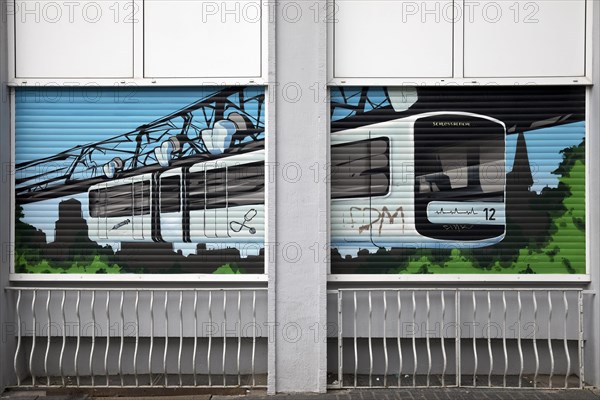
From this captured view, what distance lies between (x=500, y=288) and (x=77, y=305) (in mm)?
5017

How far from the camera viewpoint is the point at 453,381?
6.75m

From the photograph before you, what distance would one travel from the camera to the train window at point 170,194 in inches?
273

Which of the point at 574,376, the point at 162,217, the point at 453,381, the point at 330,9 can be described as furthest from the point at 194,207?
the point at 574,376

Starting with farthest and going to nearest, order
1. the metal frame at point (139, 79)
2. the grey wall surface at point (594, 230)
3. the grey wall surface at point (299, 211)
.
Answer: the metal frame at point (139, 79) < the grey wall surface at point (594, 230) < the grey wall surface at point (299, 211)

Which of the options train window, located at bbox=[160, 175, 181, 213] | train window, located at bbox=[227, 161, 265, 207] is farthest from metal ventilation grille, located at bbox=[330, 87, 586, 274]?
train window, located at bbox=[160, 175, 181, 213]

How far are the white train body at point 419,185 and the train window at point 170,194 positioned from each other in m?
1.90

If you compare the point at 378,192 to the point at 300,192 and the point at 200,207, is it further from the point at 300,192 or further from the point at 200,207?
the point at 200,207

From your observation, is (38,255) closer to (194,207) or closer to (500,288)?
(194,207)

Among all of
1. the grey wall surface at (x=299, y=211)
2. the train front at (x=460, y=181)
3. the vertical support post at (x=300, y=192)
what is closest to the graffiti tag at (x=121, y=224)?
the grey wall surface at (x=299, y=211)

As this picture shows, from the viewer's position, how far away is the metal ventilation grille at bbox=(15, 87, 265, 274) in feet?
22.7

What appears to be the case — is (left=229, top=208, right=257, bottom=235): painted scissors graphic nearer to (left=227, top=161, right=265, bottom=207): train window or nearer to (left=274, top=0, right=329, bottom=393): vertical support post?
(left=227, top=161, right=265, bottom=207): train window

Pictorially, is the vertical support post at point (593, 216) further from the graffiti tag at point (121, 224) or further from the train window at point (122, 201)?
the graffiti tag at point (121, 224)

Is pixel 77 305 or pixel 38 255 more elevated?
pixel 38 255

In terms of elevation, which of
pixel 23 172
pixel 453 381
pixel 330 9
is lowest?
pixel 453 381
